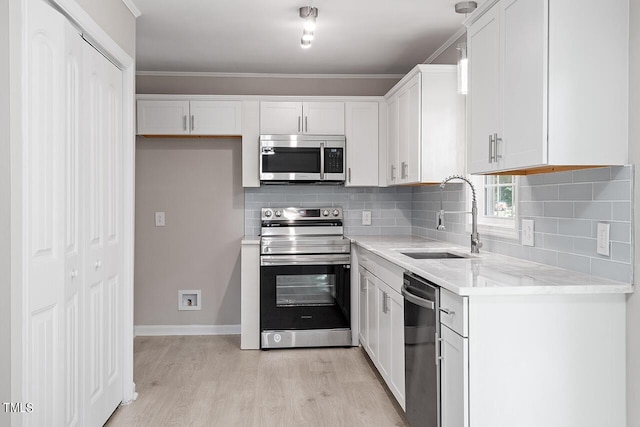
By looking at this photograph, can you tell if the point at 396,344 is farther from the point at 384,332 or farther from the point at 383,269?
the point at 383,269

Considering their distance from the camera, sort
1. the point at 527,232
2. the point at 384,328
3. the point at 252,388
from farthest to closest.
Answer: the point at 252,388, the point at 384,328, the point at 527,232

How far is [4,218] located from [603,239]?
2.25 m

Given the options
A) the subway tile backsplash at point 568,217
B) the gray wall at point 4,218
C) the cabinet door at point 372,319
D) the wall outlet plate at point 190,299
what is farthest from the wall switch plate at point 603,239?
the wall outlet plate at point 190,299

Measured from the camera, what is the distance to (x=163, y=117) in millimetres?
4488

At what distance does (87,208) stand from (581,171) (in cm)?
228

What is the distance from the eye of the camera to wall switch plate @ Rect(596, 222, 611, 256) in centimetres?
212

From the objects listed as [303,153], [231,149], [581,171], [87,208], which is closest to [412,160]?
[303,153]

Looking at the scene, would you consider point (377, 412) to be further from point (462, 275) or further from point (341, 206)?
point (341, 206)

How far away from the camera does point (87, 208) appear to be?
2.52 m

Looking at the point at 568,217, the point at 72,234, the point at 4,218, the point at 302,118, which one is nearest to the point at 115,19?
the point at 72,234

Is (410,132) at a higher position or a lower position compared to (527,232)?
higher

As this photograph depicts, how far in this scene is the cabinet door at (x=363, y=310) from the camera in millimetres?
3954

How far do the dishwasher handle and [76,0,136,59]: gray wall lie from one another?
6.68 ft

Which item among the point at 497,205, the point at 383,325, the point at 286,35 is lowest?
the point at 383,325
